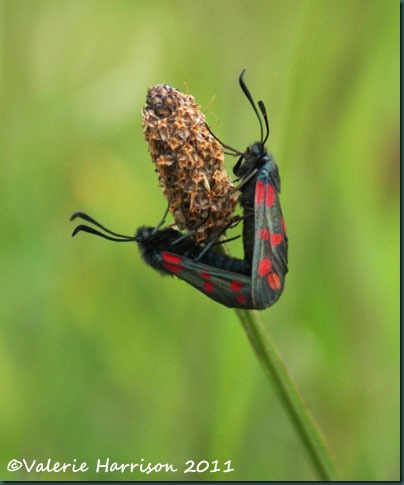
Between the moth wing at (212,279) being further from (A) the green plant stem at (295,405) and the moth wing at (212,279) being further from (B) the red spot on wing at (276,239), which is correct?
(A) the green plant stem at (295,405)

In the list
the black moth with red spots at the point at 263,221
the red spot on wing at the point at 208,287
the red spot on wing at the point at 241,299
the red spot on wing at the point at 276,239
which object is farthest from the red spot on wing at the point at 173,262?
the red spot on wing at the point at 241,299

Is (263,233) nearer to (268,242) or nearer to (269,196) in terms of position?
(268,242)

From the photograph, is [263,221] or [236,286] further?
[263,221]

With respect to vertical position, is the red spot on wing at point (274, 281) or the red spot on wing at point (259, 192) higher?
the red spot on wing at point (259, 192)

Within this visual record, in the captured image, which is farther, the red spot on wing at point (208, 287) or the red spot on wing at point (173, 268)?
the red spot on wing at point (173, 268)

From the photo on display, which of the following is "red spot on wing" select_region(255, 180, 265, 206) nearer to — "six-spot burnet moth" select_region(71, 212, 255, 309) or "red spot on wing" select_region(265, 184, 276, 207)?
"red spot on wing" select_region(265, 184, 276, 207)

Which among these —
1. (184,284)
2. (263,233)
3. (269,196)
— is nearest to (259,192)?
(269,196)
